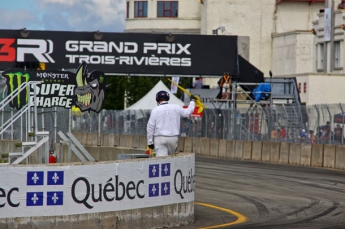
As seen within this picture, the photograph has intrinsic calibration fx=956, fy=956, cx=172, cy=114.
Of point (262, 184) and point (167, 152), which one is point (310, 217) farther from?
point (262, 184)

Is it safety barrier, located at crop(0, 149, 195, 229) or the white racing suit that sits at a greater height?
the white racing suit

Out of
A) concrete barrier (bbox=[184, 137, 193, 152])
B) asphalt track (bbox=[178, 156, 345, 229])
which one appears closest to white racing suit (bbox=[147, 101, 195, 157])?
asphalt track (bbox=[178, 156, 345, 229])

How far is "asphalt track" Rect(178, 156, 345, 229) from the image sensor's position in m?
14.1

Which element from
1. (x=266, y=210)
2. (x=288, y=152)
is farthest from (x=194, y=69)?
(x=266, y=210)

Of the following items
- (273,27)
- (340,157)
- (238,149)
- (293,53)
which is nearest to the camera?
(340,157)

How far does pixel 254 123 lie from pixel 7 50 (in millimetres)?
10003

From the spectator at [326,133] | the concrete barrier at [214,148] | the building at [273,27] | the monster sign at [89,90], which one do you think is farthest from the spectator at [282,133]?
the building at [273,27]

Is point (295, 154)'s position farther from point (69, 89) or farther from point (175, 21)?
point (175, 21)

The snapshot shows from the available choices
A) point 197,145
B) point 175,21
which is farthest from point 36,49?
point 175,21

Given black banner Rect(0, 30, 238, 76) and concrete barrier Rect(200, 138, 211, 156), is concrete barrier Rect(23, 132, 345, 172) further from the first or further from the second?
black banner Rect(0, 30, 238, 76)

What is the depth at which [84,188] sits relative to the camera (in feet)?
40.6

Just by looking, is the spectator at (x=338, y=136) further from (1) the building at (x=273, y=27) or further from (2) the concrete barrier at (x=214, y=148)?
(1) the building at (x=273, y=27)

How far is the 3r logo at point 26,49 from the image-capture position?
37.2 meters

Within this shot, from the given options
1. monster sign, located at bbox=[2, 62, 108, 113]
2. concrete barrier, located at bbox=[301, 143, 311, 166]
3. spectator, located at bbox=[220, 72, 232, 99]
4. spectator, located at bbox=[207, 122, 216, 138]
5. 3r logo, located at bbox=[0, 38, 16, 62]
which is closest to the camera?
monster sign, located at bbox=[2, 62, 108, 113]
